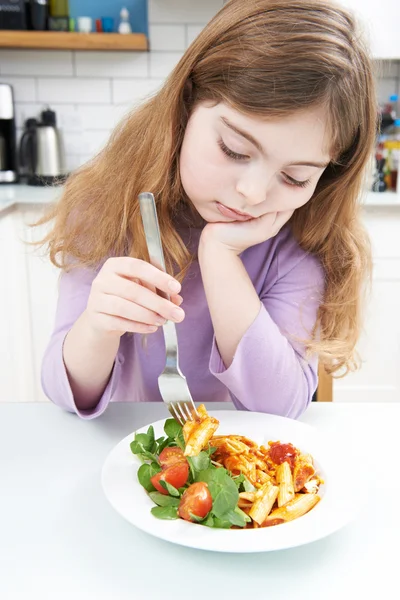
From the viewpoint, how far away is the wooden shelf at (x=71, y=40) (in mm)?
2438

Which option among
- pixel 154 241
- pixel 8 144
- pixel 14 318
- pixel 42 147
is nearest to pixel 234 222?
pixel 154 241

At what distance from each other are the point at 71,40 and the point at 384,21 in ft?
4.03

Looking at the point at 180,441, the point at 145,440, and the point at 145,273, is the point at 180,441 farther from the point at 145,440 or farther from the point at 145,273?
the point at 145,273

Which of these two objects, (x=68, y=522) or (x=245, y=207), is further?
(x=245, y=207)

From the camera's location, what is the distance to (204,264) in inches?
36.0

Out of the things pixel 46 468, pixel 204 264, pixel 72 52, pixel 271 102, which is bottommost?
pixel 46 468

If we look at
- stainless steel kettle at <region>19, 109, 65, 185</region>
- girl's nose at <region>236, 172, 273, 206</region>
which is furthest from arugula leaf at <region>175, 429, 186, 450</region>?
stainless steel kettle at <region>19, 109, 65, 185</region>

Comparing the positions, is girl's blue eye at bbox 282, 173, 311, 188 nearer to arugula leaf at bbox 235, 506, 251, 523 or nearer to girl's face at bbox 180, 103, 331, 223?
girl's face at bbox 180, 103, 331, 223

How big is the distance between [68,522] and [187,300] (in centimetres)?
53

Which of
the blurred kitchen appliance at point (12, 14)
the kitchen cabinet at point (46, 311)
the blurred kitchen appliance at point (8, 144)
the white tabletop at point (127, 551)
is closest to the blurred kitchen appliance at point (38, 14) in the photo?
the blurred kitchen appliance at point (12, 14)

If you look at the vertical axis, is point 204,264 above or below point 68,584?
above

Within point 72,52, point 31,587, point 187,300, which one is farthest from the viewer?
point 72,52

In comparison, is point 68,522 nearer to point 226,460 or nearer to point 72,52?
point 226,460

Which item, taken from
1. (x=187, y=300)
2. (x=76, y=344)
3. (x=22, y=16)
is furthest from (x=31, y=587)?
(x=22, y=16)
